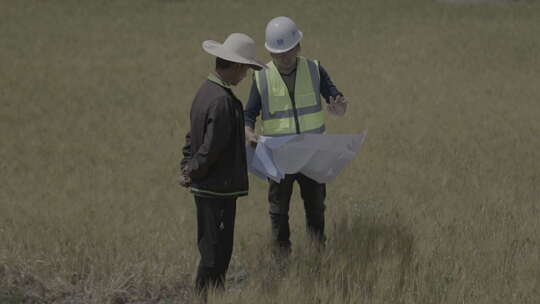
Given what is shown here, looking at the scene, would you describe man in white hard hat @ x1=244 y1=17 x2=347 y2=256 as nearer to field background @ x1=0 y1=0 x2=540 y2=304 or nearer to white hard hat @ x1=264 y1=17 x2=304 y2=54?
white hard hat @ x1=264 y1=17 x2=304 y2=54

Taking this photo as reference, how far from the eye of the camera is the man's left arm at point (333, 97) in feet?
16.2

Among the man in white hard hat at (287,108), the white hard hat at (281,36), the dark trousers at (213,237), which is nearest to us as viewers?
the dark trousers at (213,237)

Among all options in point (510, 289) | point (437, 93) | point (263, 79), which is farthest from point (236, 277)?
point (437, 93)

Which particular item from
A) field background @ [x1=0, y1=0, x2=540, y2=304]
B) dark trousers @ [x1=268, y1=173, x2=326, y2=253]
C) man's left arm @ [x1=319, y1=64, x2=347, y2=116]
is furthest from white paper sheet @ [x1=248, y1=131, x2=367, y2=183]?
field background @ [x1=0, y1=0, x2=540, y2=304]

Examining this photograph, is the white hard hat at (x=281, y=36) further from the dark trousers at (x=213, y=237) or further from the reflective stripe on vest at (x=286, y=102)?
the dark trousers at (x=213, y=237)

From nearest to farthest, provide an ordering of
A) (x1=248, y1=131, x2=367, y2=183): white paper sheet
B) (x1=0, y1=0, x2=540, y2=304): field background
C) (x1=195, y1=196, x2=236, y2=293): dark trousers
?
(x1=195, y1=196, x2=236, y2=293): dark trousers, (x1=248, y1=131, x2=367, y2=183): white paper sheet, (x1=0, y1=0, x2=540, y2=304): field background

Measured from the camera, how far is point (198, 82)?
48.2ft

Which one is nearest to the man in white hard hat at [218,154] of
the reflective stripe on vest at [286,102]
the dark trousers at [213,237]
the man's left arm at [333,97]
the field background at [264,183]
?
the dark trousers at [213,237]

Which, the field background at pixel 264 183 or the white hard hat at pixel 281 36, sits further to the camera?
the white hard hat at pixel 281 36

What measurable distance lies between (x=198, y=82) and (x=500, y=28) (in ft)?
35.6

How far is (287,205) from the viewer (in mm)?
4945

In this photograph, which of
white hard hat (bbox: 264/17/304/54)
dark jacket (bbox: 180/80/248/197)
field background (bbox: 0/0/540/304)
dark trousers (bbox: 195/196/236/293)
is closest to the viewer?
dark jacket (bbox: 180/80/248/197)

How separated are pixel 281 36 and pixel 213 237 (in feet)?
4.97

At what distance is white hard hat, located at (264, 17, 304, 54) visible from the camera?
184 inches
